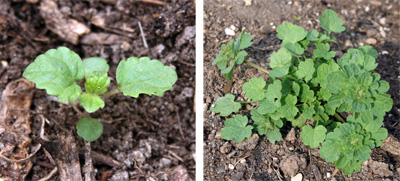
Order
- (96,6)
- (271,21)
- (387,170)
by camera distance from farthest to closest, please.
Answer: (96,6) → (271,21) → (387,170)

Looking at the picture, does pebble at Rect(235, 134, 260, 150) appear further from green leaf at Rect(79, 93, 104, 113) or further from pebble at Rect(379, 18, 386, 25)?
pebble at Rect(379, 18, 386, 25)

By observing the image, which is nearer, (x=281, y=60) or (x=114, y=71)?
(x=281, y=60)

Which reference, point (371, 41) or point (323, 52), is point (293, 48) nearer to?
point (323, 52)

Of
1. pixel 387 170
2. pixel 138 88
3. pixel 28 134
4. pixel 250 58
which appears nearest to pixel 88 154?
pixel 28 134

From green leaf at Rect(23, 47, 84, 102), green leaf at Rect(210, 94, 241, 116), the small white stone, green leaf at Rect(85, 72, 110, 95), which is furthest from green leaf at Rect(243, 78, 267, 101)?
green leaf at Rect(23, 47, 84, 102)

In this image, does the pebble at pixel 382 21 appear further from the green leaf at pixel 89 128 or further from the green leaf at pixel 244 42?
the green leaf at pixel 89 128

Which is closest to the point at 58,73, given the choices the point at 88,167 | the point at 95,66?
the point at 95,66

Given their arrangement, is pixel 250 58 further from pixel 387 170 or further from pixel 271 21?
pixel 387 170
